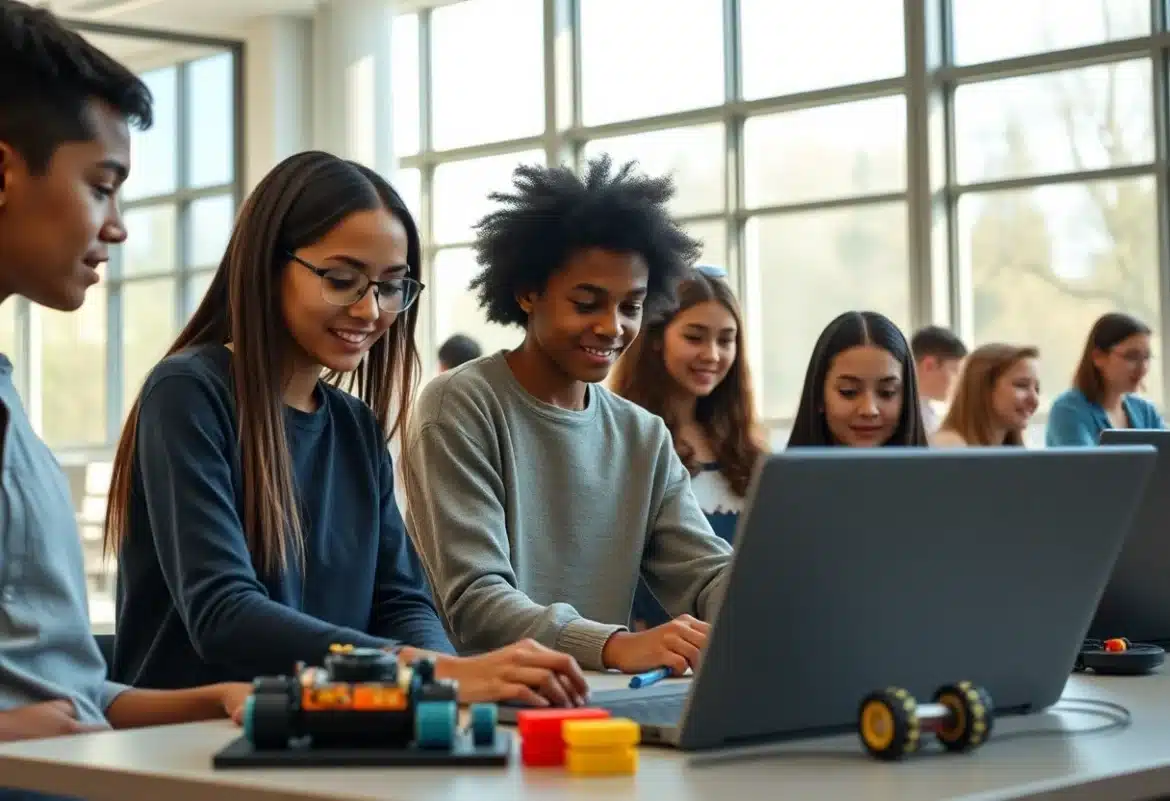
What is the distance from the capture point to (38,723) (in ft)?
5.20

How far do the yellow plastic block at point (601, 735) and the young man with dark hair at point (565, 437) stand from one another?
1.01m

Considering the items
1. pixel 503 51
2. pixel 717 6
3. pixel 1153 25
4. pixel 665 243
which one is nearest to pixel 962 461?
pixel 665 243

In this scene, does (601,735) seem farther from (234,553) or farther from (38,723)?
(234,553)

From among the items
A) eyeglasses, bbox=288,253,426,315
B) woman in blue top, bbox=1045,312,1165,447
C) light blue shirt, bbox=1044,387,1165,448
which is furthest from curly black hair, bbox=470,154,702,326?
woman in blue top, bbox=1045,312,1165,447

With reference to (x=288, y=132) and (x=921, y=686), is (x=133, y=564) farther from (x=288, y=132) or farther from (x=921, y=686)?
(x=288, y=132)

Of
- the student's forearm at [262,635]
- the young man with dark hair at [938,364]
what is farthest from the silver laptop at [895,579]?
the young man with dark hair at [938,364]

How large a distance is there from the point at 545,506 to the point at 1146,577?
849 millimetres

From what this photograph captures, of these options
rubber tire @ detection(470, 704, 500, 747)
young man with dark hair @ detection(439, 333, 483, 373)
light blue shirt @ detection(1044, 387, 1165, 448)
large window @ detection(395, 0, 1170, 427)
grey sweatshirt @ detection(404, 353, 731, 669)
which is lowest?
rubber tire @ detection(470, 704, 500, 747)

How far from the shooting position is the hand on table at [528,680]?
5.06 ft

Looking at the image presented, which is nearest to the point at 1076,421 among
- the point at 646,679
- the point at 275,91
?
the point at 646,679

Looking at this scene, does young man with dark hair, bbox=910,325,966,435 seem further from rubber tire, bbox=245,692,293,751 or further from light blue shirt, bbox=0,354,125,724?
rubber tire, bbox=245,692,293,751

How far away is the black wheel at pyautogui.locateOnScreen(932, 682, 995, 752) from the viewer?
4.49 ft

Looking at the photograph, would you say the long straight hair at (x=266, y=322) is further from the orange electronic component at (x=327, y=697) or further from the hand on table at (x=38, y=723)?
the orange electronic component at (x=327, y=697)

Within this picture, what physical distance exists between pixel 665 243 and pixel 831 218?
6.62 metres
